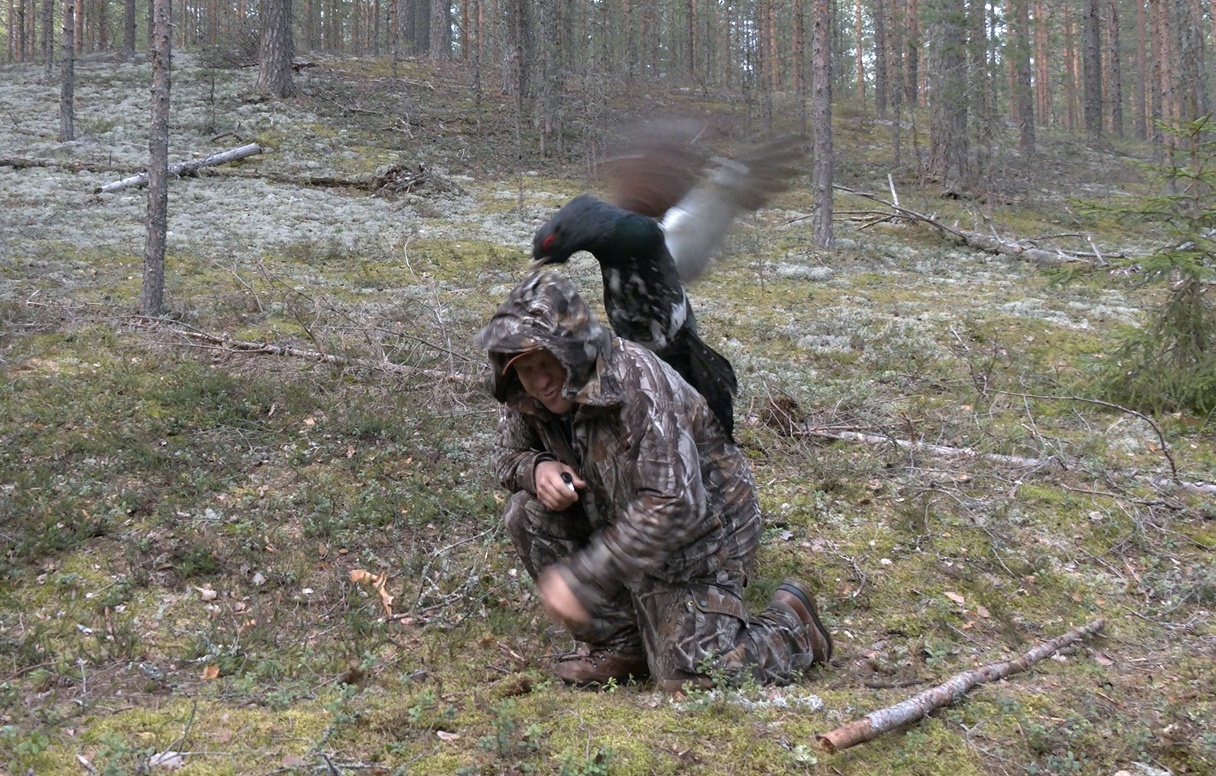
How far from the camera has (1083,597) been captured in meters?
4.46

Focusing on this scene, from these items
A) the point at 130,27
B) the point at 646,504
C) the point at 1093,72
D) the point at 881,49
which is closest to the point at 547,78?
the point at 881,49

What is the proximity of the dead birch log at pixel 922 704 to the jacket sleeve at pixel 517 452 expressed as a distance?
1.36m

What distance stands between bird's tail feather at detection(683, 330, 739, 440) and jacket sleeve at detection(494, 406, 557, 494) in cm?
84

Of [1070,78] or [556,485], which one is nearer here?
[556,485]

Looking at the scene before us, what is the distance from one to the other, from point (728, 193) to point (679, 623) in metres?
2.65

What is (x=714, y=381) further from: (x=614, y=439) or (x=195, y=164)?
(x=195, y=164)

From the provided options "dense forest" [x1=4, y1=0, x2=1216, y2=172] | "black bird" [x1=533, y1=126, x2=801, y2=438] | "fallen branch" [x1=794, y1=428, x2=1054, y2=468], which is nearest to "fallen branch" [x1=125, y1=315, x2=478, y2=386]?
"black bird" [x1=533, y1=126, x2=801, y2=438]

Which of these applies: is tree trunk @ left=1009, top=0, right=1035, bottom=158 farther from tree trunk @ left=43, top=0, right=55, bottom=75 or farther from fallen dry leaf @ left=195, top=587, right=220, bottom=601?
tree trunk @ left=43, top=0, right=55, bottom=75

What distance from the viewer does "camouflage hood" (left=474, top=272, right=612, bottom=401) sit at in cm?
276

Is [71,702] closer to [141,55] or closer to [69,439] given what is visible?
[69,439]

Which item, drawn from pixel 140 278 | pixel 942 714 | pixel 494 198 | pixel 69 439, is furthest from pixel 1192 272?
pixel 494 198

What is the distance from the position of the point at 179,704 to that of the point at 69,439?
3114mm

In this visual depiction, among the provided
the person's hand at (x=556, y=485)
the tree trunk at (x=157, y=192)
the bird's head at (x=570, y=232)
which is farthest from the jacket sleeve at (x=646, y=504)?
the tree trunk at (x=157, y=192)

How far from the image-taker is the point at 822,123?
46.8 ft
